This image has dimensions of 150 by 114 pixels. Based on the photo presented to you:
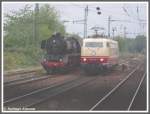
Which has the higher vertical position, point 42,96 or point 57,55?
point 57,55

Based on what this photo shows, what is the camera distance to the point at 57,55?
23172 millimetres

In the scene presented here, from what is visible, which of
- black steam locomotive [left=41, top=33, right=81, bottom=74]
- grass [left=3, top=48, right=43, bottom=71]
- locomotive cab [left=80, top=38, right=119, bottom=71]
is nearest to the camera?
locomotive cab [left=80, top=38, right=119, bottom=71]

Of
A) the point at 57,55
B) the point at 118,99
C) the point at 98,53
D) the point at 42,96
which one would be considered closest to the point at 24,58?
the point at 57,55

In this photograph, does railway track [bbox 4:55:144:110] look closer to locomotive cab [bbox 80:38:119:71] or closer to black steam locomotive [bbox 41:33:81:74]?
locomotive cab [bbox 80:38:119:71]

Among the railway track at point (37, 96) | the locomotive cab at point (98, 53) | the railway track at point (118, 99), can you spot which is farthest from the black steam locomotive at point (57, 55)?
the railway track at point (118, 99)

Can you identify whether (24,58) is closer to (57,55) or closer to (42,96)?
(57,55)

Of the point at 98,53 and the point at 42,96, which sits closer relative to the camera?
the point at 42,96

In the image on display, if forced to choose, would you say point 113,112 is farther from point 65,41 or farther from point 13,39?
point 13,39

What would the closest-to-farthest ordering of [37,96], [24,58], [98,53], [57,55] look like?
[37,96]
[98,53]
[57,55]
[24,58]

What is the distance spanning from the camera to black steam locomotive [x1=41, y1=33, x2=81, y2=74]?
22.6 m

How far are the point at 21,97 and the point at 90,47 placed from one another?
10253mm

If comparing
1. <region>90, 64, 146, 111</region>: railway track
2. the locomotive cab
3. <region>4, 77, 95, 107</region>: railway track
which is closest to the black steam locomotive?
the locomotive cab

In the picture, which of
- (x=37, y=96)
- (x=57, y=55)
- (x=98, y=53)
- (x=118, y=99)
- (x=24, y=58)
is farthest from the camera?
(x=24, y=58)

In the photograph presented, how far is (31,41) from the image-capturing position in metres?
25.0
